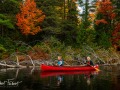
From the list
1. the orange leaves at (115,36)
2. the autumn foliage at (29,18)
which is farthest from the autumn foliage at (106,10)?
the autumn foliage at (29,18)

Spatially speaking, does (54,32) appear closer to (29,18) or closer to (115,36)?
(29,18)

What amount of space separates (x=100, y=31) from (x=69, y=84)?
3510 cm

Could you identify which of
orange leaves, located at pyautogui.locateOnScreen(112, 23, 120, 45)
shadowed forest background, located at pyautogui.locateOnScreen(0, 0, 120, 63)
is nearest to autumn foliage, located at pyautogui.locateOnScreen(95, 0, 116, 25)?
shadowed forest background, located at pyautogui.locateOnScreen(0, 0, 120, 63)

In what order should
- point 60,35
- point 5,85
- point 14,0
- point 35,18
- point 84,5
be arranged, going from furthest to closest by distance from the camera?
point 84,5
point 60,35
point 35,18
point 14,0
point 5,85

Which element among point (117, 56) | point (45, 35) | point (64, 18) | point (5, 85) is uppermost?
point (64, 18)

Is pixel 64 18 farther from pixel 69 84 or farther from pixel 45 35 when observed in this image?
pixel 69 84

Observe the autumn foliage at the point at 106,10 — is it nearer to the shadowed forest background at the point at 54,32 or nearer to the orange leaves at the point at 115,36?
the shadowed forest background at the point at 54,32

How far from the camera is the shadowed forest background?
46.0 meters

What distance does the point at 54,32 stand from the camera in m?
51.4

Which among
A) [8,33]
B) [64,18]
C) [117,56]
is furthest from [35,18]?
[117,56]

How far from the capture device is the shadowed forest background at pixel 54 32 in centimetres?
4603

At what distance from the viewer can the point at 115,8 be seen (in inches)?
2388

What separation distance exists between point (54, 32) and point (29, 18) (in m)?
5.01

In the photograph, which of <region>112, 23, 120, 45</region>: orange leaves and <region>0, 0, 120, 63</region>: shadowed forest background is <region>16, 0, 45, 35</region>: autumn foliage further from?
<region>112, 23, 120, 45</region>: orange leaves
